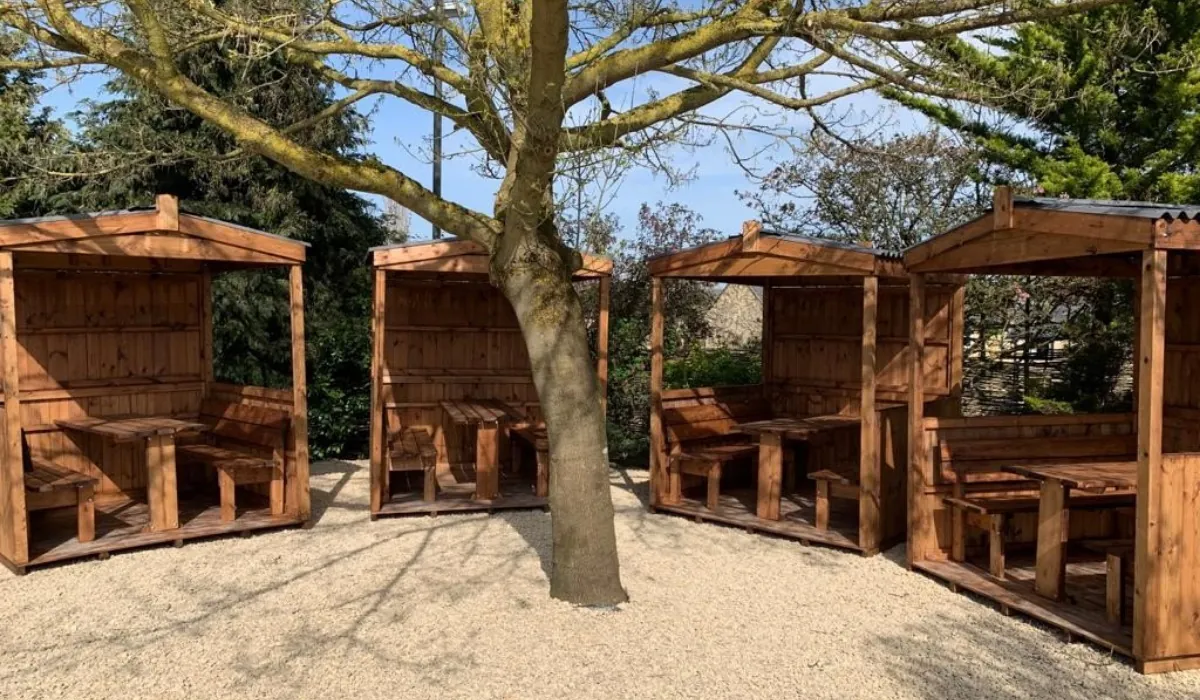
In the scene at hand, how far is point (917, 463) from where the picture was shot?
21.2 feet

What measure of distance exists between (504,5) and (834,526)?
5322 millimetres

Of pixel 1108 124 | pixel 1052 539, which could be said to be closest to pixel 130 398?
pixel 1052 539

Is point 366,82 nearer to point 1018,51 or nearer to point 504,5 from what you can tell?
point 504,5

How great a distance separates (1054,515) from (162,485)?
6.85 m

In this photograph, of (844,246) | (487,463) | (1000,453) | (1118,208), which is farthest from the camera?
(487,463)

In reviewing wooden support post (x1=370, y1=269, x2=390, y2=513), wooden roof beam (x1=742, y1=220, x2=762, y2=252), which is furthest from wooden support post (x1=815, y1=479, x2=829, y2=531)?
wooden support post (x1=370, y1=269, x2=390, y2=513)

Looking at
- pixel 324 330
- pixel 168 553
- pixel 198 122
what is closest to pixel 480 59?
pixel 168 553

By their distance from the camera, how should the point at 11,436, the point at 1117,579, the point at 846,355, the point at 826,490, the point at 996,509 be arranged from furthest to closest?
the point at 846,355
the point at 826,490
the point at 11,436
the point at 996,509
the point at 1117,579

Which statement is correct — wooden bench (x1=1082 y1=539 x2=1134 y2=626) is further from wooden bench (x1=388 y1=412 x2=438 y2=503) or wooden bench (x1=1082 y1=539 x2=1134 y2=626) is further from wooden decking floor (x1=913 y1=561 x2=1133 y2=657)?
wooden bench (x1=388 y1=412 x2=438 y2=503)

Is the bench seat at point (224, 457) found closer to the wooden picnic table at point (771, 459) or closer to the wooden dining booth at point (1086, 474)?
the wooden picnic table at point (771, 459)

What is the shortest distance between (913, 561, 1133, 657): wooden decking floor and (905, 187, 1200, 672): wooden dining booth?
0.01 meters

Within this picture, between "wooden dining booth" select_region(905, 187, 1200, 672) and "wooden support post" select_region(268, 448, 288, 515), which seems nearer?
"wooden dining booth" select_region(905, 187, 1200, 672)

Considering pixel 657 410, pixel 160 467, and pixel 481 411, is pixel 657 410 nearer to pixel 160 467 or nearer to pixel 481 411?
pixel 481 411

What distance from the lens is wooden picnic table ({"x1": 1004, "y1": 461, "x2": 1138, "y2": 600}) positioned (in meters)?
5.34
